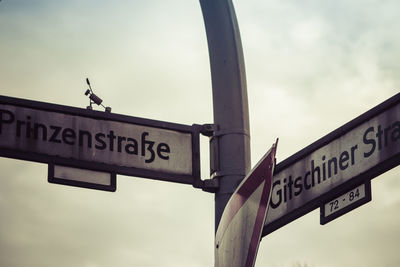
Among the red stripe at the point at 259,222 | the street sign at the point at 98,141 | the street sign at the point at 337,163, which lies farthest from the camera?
the street sign at the point at 98,141

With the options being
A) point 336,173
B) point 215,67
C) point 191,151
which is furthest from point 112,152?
point 336,173

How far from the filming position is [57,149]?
5.00 meters

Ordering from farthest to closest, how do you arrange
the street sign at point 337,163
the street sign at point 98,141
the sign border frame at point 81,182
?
the street sign at point 98,141 < the sign border frame at point 81,182 < the street sign at point 337,163

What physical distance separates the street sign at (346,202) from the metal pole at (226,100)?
60cm

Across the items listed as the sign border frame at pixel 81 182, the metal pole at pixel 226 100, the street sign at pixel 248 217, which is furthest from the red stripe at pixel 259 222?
the sign border frame at pixel 81 182

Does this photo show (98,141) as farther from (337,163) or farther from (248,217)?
(248,217)

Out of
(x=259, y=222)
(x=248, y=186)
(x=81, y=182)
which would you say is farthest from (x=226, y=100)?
(x=259, y=222)

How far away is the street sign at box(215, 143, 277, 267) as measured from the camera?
2.67 meters

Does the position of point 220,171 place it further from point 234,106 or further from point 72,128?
point 72,128

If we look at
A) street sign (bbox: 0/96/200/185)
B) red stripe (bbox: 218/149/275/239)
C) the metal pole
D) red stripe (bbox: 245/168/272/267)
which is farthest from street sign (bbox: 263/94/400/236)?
red stripe (bbox: 245/168/272/267)

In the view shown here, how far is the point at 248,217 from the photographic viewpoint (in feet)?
9.07

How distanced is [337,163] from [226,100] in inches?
33.2

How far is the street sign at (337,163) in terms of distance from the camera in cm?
439

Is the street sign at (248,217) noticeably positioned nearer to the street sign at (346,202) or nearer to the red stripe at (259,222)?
the red stripe at (259,222)
